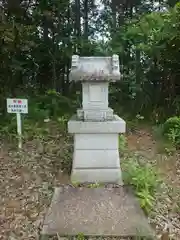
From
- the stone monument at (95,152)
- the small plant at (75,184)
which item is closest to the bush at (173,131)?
the stone monument at (95,152)

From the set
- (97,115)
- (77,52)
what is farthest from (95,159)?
(77,52)

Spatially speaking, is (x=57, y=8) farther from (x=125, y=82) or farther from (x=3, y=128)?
(x=3, y=128)

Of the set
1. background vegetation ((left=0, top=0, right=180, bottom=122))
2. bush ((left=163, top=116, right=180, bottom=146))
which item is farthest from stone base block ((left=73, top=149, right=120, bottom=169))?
background vegetation ((left=0, top=0, right=180, bottom=122))

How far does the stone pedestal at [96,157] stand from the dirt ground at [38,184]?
28 cm

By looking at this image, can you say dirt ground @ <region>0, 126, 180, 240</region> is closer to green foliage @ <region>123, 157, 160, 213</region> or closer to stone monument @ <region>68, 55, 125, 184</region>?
green foliage @ <region>123, 157, 160, 213</region>

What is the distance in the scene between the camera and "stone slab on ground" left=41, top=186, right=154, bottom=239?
249cm

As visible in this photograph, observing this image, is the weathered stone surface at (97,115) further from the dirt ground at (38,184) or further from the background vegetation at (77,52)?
the background vegetation at (77,52)

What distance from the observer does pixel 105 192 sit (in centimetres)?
331

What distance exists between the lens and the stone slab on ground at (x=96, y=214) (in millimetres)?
2490

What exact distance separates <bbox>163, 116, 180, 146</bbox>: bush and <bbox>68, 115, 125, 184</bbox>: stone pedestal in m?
1.85

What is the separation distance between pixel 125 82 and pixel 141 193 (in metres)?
5.12

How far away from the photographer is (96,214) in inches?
109

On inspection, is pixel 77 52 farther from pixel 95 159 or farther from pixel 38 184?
pixel 38 184

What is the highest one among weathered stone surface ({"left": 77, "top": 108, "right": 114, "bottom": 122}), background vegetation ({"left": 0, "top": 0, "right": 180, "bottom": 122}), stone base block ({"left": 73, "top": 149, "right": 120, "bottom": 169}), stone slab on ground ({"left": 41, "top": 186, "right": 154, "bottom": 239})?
background vegetation ({"left": 0, "top": 0, "right": 180, "bottom": 122})
